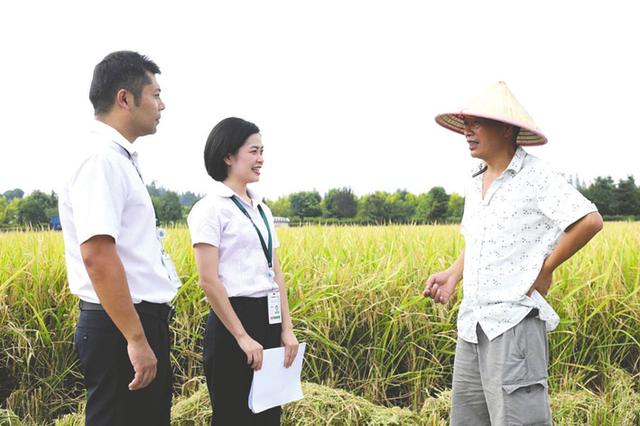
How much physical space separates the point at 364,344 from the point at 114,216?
1.97m

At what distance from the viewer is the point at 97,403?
1.67 meters

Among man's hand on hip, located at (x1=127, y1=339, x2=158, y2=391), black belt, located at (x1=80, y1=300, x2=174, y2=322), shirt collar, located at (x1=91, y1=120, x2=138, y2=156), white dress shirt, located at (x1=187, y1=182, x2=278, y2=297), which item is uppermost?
shirt collar, located at (x1=91, y1=120, x2=138, y2=156)

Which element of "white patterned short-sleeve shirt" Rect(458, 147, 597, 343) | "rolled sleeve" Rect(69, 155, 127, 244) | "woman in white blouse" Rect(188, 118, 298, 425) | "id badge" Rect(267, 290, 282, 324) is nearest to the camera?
"rolled sleeve" Rect(69, 155, 127, 244)

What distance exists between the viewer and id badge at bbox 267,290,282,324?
6.73ft

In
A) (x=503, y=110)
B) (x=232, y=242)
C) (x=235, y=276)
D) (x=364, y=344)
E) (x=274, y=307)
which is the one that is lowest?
(x=364, y=344)

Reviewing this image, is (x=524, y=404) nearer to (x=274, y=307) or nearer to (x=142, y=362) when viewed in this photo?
(x=274, y=307)

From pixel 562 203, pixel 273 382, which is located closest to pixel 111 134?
pixel 273 382

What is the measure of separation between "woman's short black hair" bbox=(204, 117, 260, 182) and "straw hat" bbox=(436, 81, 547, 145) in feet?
2.40

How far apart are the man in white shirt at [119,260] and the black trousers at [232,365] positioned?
0.23 meters

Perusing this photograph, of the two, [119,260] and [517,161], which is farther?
[517,161]

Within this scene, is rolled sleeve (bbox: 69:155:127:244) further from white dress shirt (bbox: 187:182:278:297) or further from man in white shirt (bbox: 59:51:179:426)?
white dress shirt (bbox: 187:182:278:297)

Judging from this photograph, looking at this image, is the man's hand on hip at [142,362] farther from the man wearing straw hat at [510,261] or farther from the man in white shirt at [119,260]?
the man wearing straw hat at [510,261]

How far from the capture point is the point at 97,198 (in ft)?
5.10

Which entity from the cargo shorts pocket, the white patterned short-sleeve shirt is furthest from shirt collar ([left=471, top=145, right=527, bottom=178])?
the cargo shorts pocket
